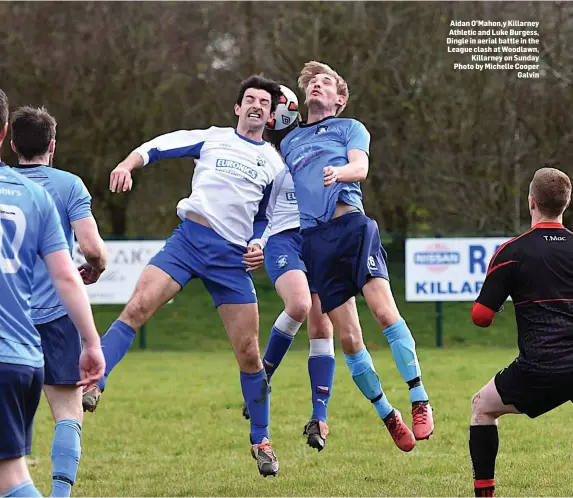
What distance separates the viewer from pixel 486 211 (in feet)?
76.6

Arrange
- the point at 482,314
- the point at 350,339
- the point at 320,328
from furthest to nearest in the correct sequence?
1. the point at 320,328
2. the point at 350,339
3. the point at 482,314

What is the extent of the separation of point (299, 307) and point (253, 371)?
964mm

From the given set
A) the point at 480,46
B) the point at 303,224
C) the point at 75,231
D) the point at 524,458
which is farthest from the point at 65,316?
the point at 480,46

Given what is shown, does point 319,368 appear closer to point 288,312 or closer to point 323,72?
point 288,312

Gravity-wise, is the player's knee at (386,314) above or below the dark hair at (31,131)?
below

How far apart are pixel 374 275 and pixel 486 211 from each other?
1713 centimetres

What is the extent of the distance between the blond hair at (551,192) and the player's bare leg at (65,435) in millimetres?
2851

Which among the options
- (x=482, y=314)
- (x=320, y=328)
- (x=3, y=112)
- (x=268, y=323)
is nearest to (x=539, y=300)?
(x=482, y=314)

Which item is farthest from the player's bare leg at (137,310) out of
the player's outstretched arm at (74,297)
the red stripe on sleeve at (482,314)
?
the player's outstretched arm at (74,297)

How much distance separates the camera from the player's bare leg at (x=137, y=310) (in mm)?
6648

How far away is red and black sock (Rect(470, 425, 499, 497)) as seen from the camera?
574 cm

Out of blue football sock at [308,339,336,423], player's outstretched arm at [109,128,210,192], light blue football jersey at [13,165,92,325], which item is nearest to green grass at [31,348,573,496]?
blue football sock at [308,339,336,423]

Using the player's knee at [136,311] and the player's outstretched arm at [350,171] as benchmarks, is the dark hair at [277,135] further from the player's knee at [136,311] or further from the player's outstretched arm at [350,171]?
the player's knee at [136,311]

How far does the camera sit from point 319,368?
324 inches
